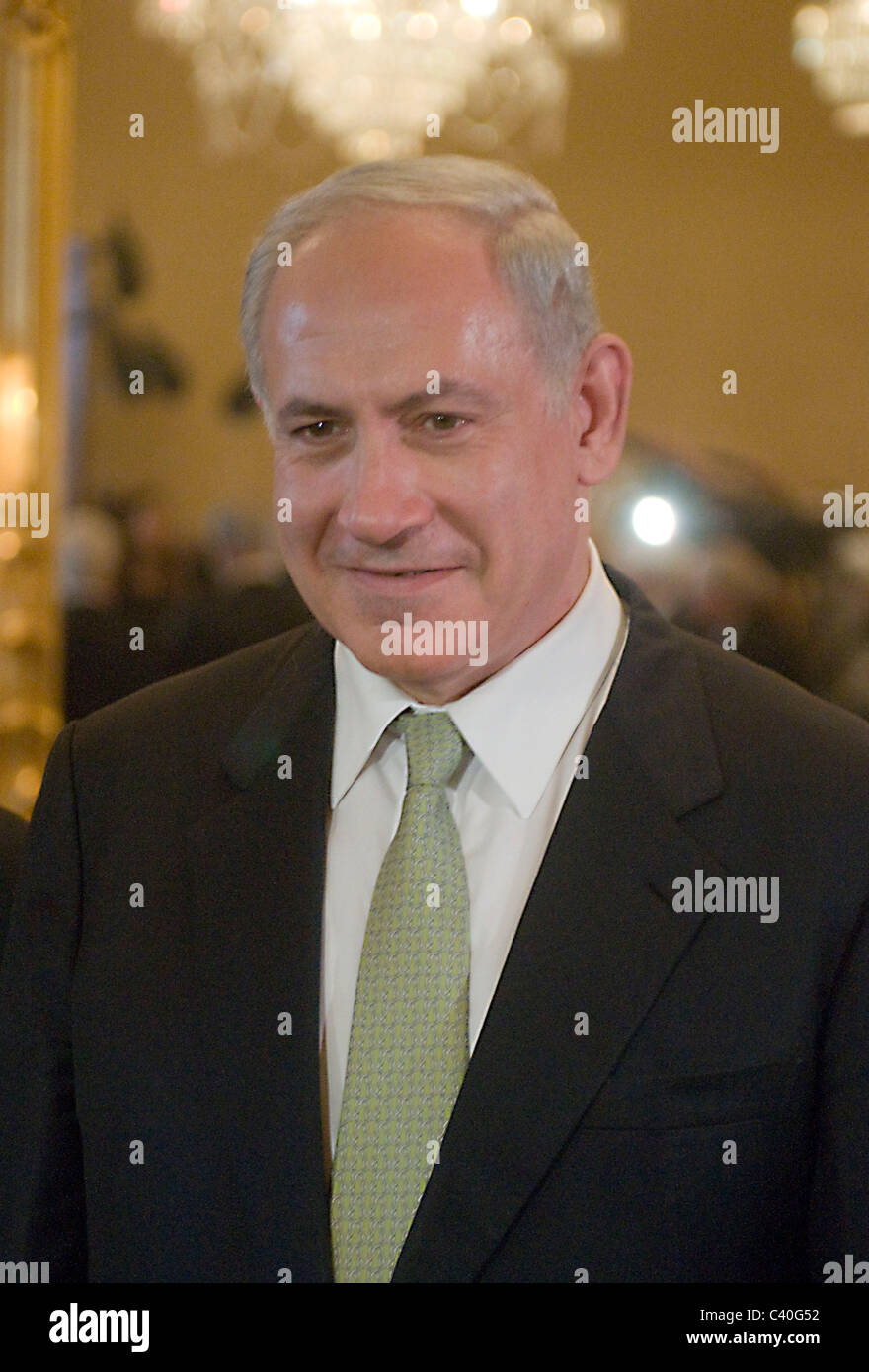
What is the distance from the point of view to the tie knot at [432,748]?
98 cm

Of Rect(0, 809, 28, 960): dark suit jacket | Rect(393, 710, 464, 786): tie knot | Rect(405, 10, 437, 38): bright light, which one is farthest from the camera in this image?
Rect(405, 10, 437, 38): bright light

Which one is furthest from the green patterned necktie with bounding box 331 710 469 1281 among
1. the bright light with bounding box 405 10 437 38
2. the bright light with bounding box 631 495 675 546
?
the bright light with bounding box 405 10 437 38

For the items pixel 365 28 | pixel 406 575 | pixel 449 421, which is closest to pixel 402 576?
pixel 406 575

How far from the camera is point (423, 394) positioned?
905 millimetres

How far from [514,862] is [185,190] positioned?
132cm

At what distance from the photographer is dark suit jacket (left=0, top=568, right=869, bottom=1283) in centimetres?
89

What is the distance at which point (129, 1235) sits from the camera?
38.8 inches

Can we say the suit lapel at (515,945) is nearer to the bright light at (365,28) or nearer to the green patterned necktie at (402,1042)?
the green patterned necktie at (402,1042)

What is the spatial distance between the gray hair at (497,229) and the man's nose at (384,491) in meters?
0.11

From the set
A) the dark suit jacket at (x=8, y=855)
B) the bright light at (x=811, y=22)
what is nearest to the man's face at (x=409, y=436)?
the dark suit jacket at (x=8, y=855)

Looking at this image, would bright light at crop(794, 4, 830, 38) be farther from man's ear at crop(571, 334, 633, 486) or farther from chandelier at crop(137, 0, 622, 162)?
man's ear at crop(571, 334, 633, 486)

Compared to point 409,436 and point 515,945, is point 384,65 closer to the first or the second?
point 409,436

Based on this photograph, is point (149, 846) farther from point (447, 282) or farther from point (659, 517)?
point (659, 517)
